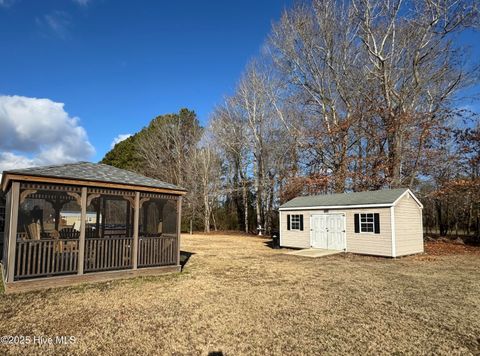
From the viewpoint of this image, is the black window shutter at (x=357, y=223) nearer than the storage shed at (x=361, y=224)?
No

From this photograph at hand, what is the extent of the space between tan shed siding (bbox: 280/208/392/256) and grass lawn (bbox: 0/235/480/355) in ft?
13.7

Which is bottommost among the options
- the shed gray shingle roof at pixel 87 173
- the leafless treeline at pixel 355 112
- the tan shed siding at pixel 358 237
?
the tan shed siding at pixel 358 237

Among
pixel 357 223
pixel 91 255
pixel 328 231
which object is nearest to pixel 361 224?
pixel 357 223

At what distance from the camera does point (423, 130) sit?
70.9 feet

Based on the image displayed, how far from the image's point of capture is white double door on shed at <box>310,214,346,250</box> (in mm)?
15812

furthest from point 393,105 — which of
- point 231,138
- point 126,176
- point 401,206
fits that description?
point 126,176

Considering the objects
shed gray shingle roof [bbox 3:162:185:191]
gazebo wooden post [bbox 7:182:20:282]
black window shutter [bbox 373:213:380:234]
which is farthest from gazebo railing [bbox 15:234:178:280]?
black window shutter [bbox 373:213:380:234]

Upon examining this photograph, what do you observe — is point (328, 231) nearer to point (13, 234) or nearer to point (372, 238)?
point (372, 238)

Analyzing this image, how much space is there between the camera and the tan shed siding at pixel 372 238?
46.0 feet

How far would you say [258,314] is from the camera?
5926 mm

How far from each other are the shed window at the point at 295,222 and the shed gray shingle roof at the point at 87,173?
9.29m

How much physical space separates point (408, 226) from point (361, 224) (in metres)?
2.11

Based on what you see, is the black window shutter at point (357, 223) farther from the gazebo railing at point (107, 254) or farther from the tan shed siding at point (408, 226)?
the gazebo railing at point (107, 254)

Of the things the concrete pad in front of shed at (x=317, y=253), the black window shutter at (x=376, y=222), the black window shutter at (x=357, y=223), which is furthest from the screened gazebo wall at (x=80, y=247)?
the black window shutter at (x=376, y=222)
